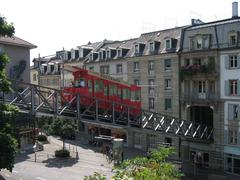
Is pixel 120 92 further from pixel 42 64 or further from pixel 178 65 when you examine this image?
pixel 42 64

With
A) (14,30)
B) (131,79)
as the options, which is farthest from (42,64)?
(14,30)

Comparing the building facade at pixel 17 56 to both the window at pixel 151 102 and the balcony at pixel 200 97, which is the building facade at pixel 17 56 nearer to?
the window at pixel 151 102

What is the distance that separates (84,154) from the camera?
1877 inches

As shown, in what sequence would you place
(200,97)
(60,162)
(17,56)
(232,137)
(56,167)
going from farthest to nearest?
(17,56)
(200,97)
(232,137)
(60,162)
(56,167)

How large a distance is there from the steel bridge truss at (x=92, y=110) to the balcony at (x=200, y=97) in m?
2.79

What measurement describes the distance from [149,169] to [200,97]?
108ft

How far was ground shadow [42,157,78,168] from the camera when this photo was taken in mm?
40531

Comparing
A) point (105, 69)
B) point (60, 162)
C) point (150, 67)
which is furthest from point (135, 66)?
point (60, 162)

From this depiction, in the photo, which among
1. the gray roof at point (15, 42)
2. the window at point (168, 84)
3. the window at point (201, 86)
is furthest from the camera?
the window at point (168, 84)

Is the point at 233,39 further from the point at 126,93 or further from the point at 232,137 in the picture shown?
the point at 126,93

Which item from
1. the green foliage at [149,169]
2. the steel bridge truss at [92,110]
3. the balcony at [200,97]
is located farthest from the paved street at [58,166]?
the green foliage at [149,169]

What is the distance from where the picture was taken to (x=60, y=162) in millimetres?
41969

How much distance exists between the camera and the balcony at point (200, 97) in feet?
142

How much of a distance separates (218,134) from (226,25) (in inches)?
471
